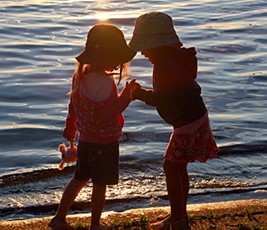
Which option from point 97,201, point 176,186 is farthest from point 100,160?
point 176,186

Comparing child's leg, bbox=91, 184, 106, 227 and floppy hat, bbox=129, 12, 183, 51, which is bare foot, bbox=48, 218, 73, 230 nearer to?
child's leg, bbox=91, 184, 106, 227

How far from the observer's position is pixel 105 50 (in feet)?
17.1

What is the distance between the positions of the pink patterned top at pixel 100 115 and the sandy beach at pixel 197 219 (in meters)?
0.66

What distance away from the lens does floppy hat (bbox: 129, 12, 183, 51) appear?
17.3 ft

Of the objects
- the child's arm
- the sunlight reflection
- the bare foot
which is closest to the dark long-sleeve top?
the child's arm

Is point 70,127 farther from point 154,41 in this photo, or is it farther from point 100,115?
point 154,41

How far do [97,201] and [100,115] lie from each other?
61 centimetres

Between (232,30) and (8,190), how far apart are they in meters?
9.07

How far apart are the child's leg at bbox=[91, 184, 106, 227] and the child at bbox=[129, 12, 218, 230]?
0.40m

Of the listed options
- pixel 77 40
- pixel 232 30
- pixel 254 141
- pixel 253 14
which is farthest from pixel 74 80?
pixel 253 14

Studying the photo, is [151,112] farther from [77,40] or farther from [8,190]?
[77,40]

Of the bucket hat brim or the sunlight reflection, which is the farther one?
the sunlight reflection

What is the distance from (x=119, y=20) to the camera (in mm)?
16438

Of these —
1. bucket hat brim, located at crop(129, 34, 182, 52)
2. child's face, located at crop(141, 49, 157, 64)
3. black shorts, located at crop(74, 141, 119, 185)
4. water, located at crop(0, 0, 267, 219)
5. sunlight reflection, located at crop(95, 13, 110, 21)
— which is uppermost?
bucket hat brim, located at crop(129, 34, 182, 52)
